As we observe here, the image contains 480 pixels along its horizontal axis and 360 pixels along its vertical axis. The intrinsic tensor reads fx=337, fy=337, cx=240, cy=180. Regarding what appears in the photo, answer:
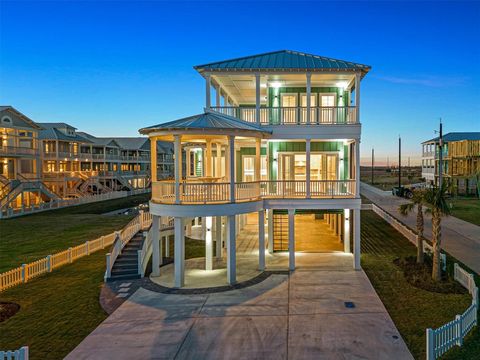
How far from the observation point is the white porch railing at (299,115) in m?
17.4

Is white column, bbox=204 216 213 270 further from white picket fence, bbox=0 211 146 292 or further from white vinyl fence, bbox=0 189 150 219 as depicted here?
white vinyl fence, bbox=0 189 150 219

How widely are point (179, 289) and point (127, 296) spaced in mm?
2084

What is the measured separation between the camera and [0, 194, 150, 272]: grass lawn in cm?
2045

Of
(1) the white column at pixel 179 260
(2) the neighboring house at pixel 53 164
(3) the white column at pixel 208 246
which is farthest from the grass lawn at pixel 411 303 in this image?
(2) the neighboring house at pixel 53 164

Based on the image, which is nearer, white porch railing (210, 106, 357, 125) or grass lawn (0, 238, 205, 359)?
grass lawn (0, 238, 205, 359)

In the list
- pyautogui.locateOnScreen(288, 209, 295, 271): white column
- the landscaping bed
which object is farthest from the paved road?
pyautogui.locateOnScreen(288, 209, 295, 271): white column

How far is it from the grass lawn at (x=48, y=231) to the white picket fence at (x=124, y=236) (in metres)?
5.77

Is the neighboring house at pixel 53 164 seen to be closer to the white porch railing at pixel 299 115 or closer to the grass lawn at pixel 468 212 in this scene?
the white porch railing at pixel 299 115

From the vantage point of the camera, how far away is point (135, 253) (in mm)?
17078

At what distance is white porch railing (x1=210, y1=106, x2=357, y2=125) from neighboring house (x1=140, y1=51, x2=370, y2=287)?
0.06 m

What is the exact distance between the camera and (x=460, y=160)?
5241cm

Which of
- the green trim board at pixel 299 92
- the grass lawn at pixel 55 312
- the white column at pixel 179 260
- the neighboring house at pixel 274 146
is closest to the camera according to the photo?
the grass lawn at pixel 55 312

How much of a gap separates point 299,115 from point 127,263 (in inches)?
447

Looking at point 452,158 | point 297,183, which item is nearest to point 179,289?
point 297,183
